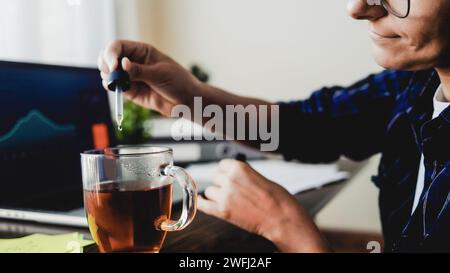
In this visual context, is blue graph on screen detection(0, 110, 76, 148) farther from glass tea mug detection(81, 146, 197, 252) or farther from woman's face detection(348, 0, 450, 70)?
woman's face detection(348, 0, 450, 70)

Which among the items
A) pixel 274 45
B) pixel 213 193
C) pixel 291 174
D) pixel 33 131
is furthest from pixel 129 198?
pixel 274 45

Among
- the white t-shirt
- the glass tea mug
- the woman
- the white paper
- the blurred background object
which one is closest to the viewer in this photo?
the glass tea mug

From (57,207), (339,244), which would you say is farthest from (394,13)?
(339,244)

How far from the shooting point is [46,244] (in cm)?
59

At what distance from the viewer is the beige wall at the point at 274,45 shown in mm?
2207

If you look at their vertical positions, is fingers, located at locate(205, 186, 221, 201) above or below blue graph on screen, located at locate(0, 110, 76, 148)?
below

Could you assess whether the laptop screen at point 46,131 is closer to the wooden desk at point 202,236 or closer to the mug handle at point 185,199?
the wooden desk at point 202,236

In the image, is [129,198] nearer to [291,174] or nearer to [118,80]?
[118,80]

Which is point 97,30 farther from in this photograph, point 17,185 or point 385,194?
point 385,194

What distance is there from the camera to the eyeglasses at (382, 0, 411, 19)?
0.65 meters

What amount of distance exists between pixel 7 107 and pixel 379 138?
806 millimetres

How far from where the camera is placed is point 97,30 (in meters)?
1.96

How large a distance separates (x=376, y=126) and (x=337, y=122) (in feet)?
0.29

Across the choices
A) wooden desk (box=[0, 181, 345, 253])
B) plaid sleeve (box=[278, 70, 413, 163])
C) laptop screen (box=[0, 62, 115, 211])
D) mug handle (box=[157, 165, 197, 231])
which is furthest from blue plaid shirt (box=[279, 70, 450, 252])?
laptop screen (box=[0, 62, 115, 211])
